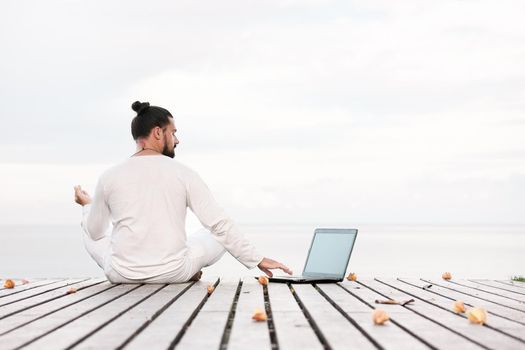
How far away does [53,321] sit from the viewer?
3.72 metres

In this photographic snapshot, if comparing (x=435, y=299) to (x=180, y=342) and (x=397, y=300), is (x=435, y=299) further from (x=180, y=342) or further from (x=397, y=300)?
(x=180, y=342)

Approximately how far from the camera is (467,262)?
20.7 m

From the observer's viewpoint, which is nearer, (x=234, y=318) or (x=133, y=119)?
(x=234, y=318)

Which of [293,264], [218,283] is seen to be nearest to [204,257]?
[218,283]

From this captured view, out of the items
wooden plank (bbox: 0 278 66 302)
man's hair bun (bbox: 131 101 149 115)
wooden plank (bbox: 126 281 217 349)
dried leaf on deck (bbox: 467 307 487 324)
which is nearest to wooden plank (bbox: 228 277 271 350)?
wooden plank (bbox: 126 281 217 349)

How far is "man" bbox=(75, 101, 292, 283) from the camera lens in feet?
17.6

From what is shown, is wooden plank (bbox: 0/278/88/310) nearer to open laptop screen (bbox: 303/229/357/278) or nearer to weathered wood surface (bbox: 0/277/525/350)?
weathered wood surface (bbox: 0/277/525/350)

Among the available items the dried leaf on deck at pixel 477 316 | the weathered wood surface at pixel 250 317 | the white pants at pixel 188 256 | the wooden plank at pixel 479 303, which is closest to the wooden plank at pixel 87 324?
the weathered wood surface at pixel 250 317

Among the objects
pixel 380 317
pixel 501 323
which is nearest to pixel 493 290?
pixel 501 323

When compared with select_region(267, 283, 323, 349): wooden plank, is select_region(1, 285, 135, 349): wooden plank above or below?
above

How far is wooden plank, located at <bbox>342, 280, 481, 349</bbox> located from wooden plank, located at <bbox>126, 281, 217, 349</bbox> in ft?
3.40

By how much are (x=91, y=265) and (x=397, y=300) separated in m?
17.6

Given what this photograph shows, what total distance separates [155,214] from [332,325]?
226cm

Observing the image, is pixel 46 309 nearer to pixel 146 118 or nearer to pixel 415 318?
pixel 146 118
